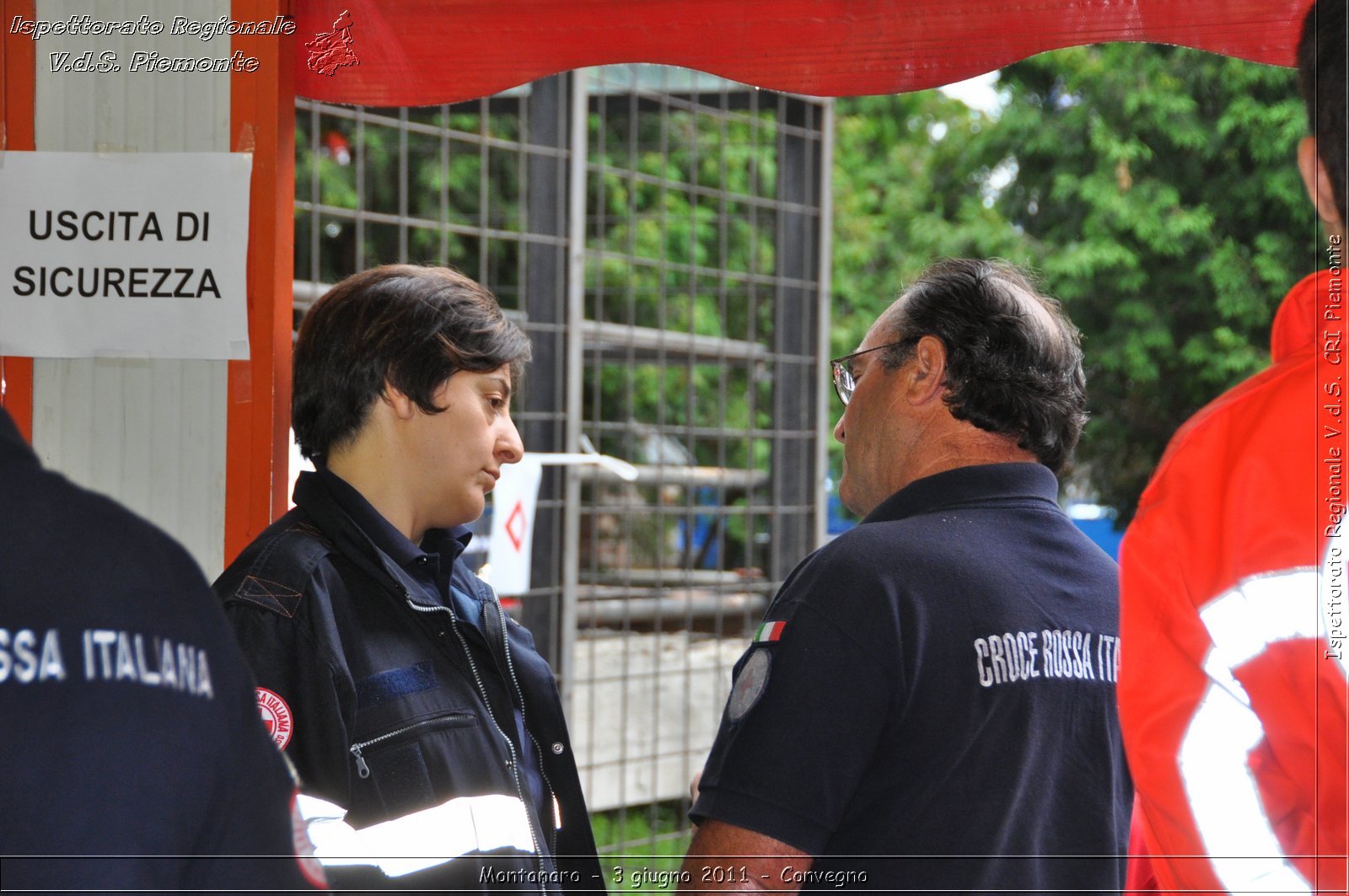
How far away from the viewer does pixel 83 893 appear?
3.04 ft

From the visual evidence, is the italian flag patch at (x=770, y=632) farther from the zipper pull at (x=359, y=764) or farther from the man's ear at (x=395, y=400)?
the man's ear at (x=395, y=400)

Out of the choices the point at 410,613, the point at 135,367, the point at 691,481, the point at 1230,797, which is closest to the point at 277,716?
the point at 410,613

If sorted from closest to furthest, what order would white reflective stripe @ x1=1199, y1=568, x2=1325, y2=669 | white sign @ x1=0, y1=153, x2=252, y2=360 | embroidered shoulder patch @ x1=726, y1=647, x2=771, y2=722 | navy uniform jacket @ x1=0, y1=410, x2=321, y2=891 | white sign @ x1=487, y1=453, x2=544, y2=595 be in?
1. navy uniform jacket @ x1=0, y1=410, x2=321, y2=891
2. white reflective stripe @ x1=1199, y1=568, x2=1325, y2=669
3. embroidered shoulder patch @ x1=726, y1=647, x2=771, y2=722
4. white sign @ x1=0, y1=153, x2=252, y2=360
5. white sign @ x1=487, y1=453, x2=544, y2=595

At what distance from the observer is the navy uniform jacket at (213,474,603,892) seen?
149cm

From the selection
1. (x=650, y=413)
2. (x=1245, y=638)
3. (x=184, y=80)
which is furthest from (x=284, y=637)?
(x=650, y=413)

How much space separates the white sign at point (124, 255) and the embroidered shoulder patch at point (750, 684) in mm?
936

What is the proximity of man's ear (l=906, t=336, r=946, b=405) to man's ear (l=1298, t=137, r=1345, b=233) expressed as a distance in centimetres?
63

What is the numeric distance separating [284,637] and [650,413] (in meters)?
9.98

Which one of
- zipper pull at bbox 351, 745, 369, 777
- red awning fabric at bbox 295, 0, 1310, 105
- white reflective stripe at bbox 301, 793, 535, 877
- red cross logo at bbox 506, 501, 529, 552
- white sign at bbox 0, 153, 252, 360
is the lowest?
white reflective stripe at bbox 301, 793, 535, 877

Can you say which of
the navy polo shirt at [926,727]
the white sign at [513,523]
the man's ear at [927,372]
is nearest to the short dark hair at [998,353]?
the man's ear at [927,372]

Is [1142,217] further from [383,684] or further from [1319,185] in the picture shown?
[383,684]

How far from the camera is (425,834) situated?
1.54m

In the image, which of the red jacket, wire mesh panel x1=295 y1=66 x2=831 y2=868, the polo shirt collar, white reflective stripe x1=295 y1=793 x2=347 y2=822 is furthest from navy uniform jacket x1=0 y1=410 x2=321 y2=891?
wire mesh panel x1=295 y1=66 x2=831 y2=868

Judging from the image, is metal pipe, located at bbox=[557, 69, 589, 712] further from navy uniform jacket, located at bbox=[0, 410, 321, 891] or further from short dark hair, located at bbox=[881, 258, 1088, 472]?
navy uniform jacket, located at bbox=[0, 410, 321, 891]
